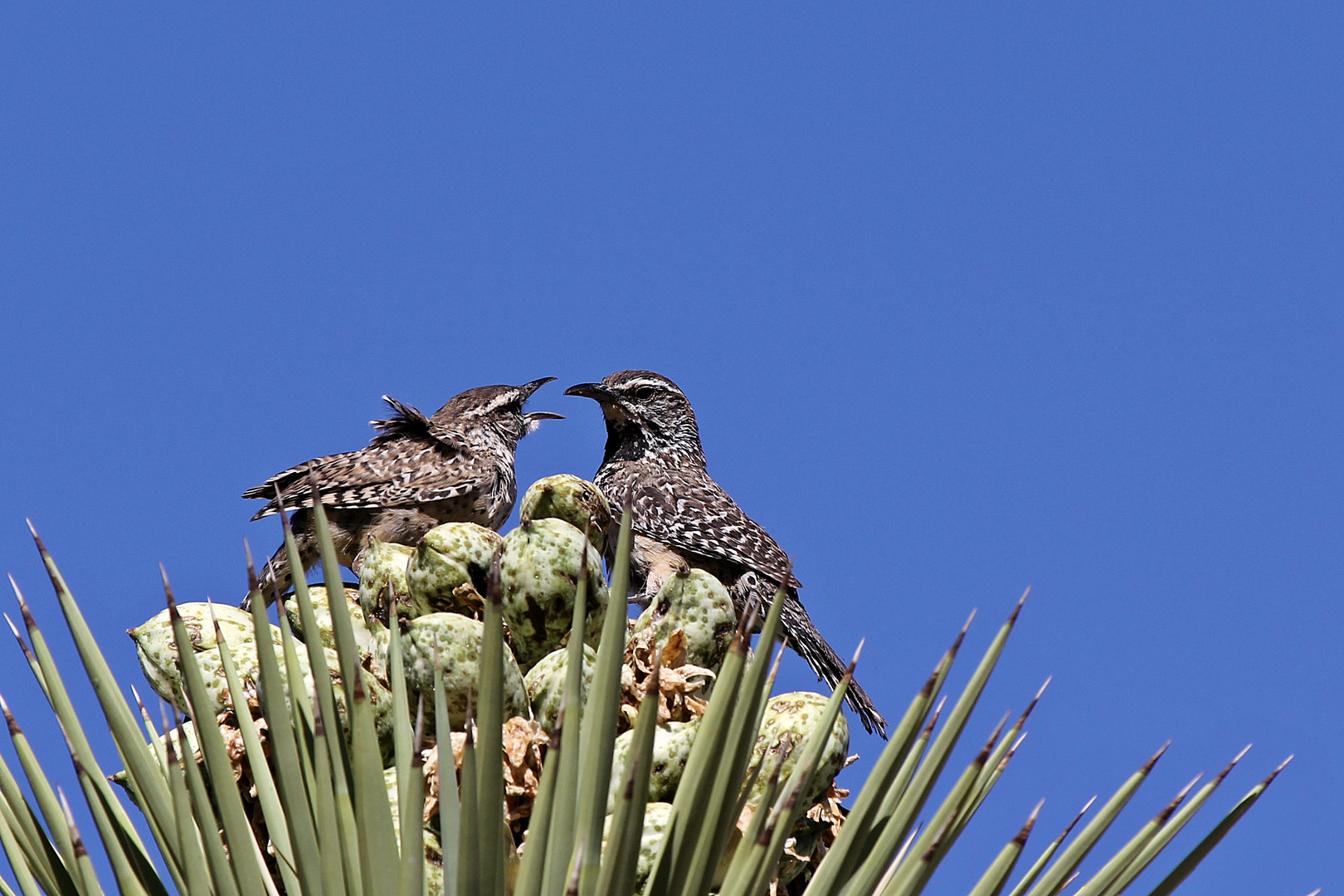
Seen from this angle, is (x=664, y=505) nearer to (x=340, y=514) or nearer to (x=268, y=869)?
(x=340, y=514)

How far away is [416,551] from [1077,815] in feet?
5.02

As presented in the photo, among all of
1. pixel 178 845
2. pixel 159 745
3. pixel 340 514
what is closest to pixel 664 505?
pixel 340 514

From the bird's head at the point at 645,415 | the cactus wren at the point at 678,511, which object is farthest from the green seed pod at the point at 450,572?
the bird's head at the point at 645,415

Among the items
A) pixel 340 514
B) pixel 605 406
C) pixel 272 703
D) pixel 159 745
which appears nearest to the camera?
pixel 272 703

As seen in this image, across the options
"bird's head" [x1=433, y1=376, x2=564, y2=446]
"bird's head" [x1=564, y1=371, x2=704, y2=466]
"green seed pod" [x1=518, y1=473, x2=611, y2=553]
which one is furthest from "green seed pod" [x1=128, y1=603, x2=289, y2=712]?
"bird's head" [x1=564, y1=371, x2=704, y2=466]

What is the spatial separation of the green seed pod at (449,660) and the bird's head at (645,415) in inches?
178

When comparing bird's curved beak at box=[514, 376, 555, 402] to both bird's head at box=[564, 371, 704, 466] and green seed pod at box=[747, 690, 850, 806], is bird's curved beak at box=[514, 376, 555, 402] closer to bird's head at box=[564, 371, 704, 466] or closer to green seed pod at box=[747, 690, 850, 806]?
bird's head at box=[564, 371, 704, 466]

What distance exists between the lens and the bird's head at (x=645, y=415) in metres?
7.07

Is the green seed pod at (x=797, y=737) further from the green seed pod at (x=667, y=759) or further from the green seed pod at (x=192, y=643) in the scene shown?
the green seed pod at (x=192, y=643)

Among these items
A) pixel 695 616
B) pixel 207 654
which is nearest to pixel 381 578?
pixel 207 654

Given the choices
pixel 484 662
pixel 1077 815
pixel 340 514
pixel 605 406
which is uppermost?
pixel 605 406

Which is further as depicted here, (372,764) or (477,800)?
(372,764)

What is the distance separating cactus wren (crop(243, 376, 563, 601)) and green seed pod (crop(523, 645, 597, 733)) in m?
2.37

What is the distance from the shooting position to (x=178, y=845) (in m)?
2.06
